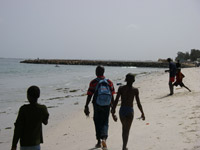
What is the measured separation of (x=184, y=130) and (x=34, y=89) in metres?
4.02

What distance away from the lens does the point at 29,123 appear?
3.29 meters

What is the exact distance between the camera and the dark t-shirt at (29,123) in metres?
3.26

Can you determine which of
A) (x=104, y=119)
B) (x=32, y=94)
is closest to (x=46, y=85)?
(x=104, y=119)

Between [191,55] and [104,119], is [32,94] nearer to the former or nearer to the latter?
[104,119]

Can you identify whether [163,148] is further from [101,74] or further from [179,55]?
[179,55]

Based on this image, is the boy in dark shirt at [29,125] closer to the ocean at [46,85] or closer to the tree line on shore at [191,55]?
the ocean at [46,85]

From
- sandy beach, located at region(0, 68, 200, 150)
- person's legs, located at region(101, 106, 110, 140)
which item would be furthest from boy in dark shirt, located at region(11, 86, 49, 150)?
sandy beach, located at region(0, 68, 200, 150)

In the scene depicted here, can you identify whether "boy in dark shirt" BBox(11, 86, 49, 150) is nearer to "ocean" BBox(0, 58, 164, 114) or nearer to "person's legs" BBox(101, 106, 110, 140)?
"person's legs" BBox(101, 106, 110, 140)

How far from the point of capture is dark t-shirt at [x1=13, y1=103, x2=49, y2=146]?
10.7 feet

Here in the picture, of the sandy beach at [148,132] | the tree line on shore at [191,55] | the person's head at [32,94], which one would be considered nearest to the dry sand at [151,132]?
the sandy beach at [148,132]

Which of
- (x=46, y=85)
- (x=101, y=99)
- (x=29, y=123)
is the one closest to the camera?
(x=29, y=123)

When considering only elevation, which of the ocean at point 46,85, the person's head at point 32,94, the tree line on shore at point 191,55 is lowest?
the ocean at point 46,85

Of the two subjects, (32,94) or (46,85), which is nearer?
(32,94)

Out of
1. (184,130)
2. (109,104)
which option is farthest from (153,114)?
(109,104)
